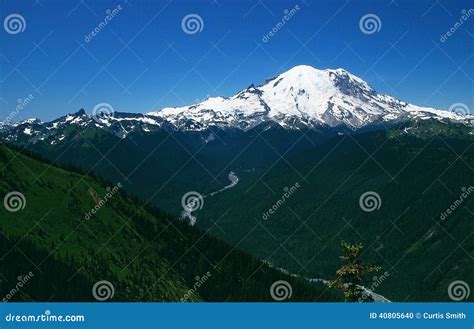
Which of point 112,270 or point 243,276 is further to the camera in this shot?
point 243,276

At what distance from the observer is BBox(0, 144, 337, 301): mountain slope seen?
3533 inches

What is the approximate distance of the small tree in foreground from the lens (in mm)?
45000

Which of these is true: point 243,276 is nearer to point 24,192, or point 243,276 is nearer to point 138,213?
point 138,213

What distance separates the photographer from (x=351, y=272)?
4488 centimetres

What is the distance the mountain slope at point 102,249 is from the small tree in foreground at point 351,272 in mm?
49373

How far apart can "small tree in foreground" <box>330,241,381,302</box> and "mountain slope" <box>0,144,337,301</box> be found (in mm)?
49373

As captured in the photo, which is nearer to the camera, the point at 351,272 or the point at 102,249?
the point at 351,272

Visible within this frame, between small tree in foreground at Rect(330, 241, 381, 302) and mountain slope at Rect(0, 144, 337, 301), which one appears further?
mountain slope at Rect(0, 144, 337, 301)

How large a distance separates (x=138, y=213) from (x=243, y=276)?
1345 inches

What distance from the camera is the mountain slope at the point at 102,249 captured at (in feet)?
294

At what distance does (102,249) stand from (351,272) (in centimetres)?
7772

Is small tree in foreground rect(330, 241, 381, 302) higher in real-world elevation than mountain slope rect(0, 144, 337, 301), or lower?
higher

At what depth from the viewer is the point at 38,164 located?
458 feet
